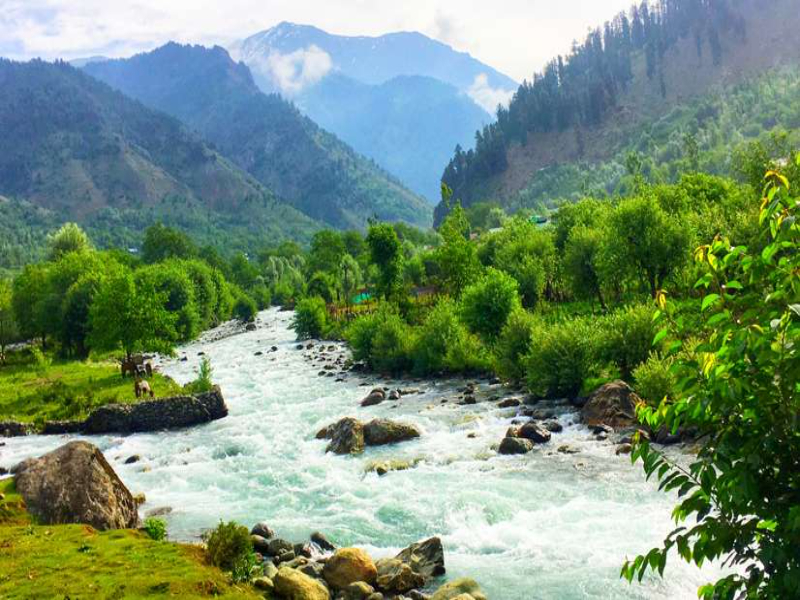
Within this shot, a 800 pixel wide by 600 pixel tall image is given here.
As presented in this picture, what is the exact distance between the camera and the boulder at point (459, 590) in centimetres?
1880

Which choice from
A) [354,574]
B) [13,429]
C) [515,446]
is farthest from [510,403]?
[13,429]

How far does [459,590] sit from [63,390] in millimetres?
48653

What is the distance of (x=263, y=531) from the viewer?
25.6m

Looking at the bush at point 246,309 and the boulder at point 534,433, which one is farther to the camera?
the bush at point 246,309

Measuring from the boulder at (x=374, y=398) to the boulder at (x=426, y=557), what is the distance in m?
27.9

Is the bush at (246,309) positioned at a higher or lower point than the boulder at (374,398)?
lower

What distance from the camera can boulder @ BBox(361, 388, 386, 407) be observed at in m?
50.5

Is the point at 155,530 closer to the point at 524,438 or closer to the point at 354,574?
the point at 354,574

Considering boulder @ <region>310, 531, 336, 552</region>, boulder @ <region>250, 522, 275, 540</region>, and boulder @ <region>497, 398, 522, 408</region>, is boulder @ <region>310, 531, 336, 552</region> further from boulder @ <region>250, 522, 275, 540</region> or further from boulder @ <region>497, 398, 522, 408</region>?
boulder @ <region>497, 398, 522, 408</region>

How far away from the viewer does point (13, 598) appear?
17062 mm

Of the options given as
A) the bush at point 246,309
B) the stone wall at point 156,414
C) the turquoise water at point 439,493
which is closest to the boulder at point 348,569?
the turquoise water at point 439,493

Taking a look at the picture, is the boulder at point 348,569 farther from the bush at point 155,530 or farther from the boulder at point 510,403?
the boulder at point 510,403

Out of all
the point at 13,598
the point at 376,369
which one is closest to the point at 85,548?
the point at 13,598

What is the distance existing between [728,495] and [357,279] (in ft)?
448
